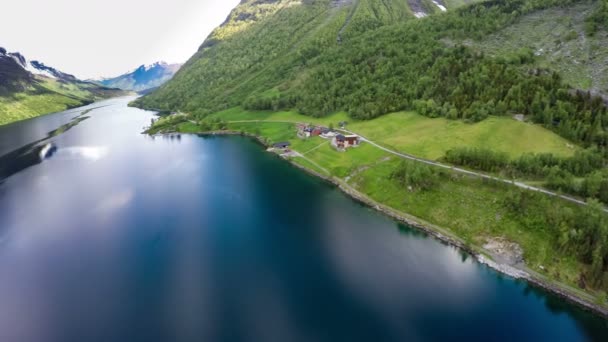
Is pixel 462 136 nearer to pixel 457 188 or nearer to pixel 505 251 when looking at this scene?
pixel 457 188

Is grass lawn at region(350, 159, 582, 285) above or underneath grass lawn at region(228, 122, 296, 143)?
underneath

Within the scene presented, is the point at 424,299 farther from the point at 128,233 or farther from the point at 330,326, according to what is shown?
the point at 128,233

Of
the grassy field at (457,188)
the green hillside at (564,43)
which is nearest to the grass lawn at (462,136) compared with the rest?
the grassy field at (457,188)

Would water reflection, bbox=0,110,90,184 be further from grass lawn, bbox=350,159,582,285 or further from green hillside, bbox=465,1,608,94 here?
green hillside, bbox=465,1,608,94

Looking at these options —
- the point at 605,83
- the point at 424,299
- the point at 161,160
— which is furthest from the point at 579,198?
the point at 161,160

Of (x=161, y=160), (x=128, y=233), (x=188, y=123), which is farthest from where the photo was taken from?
(x=188, y=123)

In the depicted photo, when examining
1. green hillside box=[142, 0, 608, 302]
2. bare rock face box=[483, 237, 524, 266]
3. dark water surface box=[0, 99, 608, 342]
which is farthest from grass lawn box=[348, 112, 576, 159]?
dark water surface box=[0, 99, 608, 342]

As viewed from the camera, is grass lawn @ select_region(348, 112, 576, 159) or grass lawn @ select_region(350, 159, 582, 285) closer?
grass lawn @ select_region(350, 159, 582, 285)
